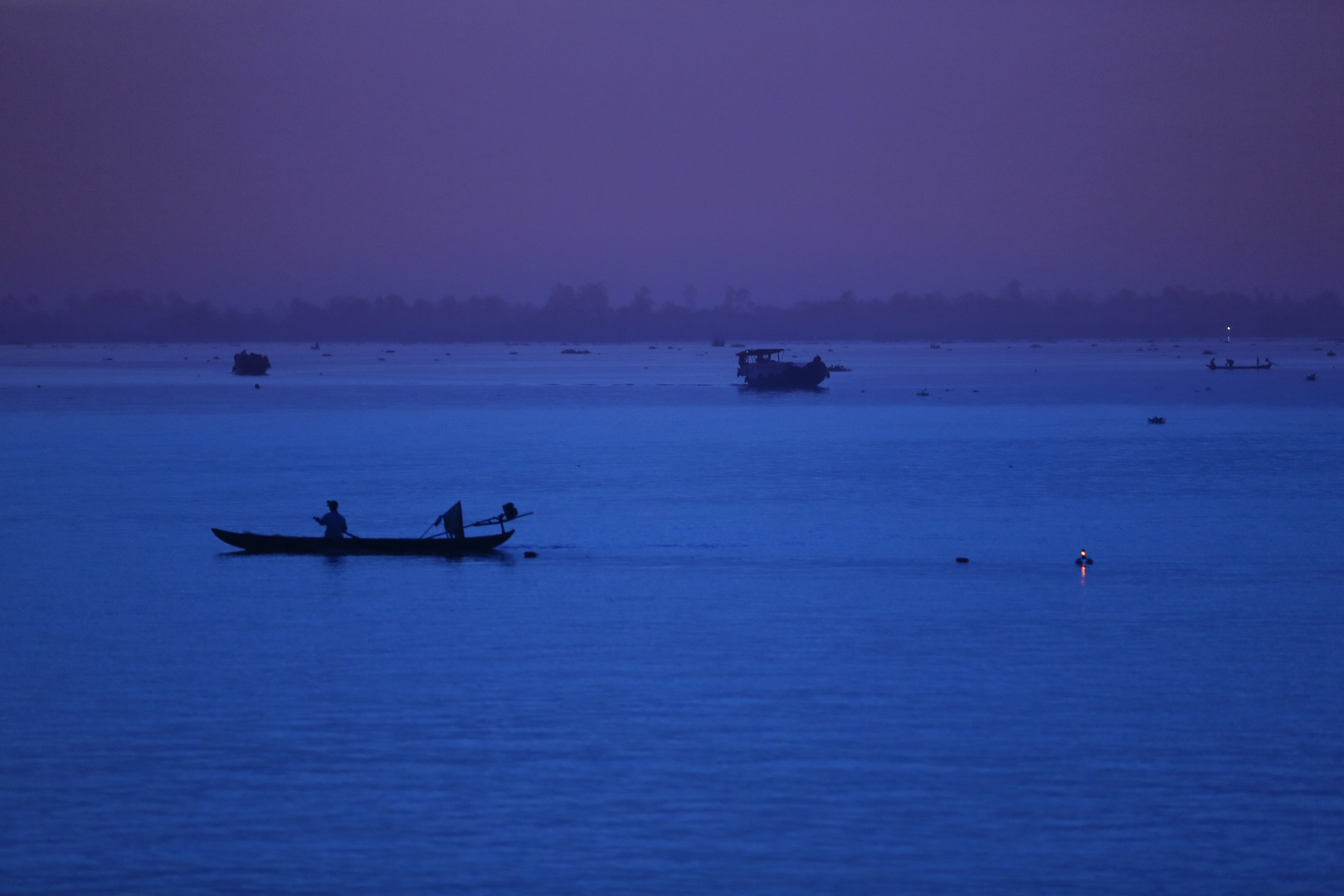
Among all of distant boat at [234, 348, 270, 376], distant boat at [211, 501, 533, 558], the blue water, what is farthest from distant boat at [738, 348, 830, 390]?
distant boat at [211, 501, 533, 558]

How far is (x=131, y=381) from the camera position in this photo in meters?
182

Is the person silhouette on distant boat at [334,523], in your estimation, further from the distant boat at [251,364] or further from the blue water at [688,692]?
the distant boat at [251,364]

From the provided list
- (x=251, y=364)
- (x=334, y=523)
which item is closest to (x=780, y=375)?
(x=251, y=364)

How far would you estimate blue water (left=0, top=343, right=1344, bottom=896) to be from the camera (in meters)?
15.4

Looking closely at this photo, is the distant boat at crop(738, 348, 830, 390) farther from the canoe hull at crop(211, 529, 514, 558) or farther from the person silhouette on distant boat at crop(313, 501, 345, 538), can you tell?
the person silhouette on distant boat at crop(313, 501, 345, 538)

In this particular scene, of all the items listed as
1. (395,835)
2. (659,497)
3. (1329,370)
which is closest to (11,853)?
(395,835)

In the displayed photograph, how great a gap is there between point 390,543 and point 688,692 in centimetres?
1488

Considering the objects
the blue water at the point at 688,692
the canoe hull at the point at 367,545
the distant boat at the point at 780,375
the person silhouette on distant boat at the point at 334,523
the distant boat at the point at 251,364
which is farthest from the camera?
the distant boat at the point at 251,364

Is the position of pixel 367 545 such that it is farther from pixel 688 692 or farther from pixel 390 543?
pixel 688 692

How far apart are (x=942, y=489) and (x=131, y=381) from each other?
151349mm

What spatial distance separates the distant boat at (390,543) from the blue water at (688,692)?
0.45 metres

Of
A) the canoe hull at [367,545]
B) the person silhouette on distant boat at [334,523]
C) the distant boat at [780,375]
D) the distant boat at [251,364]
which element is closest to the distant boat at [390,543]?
the canoe hull at [367,545]

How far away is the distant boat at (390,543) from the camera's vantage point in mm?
35062

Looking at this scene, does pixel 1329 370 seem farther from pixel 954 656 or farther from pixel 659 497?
pixel 954 656
